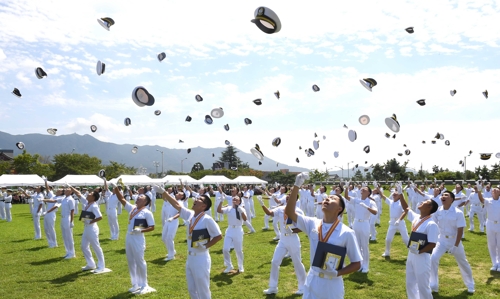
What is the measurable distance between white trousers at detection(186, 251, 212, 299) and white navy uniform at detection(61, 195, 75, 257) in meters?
8.88

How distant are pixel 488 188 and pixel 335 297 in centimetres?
1965

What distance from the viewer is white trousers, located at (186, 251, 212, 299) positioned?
6.51 m

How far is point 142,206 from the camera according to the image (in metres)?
9.02

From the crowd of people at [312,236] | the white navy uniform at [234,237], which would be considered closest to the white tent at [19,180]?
the crowd of people at [312,236]

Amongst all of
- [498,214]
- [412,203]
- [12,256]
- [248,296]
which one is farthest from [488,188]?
[12,256]

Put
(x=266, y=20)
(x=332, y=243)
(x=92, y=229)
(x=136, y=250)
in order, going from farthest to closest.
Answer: (x=92, y=229) < (x=136, y=250) < (x=266, y=20) < (x=332, y=243)

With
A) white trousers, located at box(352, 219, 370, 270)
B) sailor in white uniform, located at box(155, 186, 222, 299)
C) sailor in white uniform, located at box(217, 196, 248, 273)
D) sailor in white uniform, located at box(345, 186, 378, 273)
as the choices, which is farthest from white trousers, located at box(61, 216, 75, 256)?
white trousers, located at box(352, 219, 370, 270)

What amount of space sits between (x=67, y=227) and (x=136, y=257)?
6071 mm

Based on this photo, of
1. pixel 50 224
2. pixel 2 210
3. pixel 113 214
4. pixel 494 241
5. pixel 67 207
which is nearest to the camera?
pixel 494 241

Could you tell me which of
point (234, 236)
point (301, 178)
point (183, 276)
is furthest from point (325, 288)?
point (183, 276)

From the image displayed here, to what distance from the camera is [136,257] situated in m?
8.95

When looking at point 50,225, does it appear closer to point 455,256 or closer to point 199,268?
point 199,268

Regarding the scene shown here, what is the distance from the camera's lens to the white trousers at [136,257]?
8.92 metres

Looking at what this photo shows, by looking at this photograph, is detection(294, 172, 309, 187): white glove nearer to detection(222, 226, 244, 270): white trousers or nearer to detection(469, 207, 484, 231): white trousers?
detection(222, 226, 244, 270): white trousers
